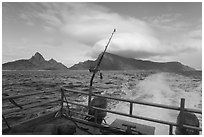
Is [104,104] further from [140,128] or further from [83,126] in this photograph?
[140,128]

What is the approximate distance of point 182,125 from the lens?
13.9ft

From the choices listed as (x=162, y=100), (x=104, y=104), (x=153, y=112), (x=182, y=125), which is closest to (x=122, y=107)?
(x=153, y=112)

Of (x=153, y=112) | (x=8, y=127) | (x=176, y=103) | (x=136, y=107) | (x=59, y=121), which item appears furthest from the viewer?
(x=176, y=103)

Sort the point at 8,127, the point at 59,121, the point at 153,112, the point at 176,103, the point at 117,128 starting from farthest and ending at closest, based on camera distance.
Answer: the point at 176,103 < the point at 153,112 < the point at 59,121 < the point at 117,128 < the point at 8,127

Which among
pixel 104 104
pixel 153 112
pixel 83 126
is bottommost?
pixel 153 112

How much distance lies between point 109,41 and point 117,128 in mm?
3472

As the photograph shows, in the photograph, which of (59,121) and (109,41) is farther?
(109,41)

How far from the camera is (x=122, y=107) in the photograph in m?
16.4

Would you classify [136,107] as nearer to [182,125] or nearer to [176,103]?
[176,103]

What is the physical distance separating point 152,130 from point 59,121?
3.26 metres

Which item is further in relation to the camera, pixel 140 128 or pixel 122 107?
pixel 122 107

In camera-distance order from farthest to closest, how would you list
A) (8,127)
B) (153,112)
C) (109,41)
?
(153,112) → (109,41) → (8,127)

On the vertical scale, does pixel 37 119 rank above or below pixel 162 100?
above

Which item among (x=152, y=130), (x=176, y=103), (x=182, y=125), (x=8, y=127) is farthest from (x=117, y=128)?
(x=176, y=103)
